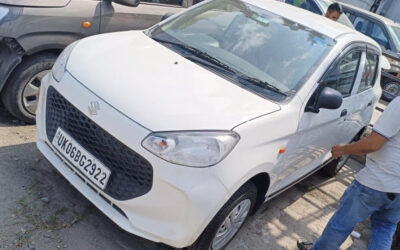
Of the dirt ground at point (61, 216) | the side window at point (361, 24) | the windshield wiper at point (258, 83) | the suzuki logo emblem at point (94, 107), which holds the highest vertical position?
the windshield wiper at point (258, 83)

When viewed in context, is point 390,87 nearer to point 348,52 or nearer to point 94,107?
point 348,52

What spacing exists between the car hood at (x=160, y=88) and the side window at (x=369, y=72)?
175 centimetres

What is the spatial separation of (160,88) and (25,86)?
66.2 inches

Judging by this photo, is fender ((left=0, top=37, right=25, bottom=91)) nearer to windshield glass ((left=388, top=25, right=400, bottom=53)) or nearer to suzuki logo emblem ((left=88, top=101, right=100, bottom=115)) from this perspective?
suzuki logo emblem ((left=88, top=101, right=100, bottom=115))

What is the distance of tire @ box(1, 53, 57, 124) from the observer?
352 centimetres

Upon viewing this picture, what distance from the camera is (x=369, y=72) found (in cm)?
423

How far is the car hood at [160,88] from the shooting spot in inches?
92.7

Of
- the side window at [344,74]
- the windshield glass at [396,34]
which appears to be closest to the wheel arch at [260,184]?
the side window at [344,74]

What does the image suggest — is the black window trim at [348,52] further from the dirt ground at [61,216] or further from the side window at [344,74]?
the dirt ground at [61,216]

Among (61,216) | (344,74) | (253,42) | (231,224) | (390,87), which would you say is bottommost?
(390,87)

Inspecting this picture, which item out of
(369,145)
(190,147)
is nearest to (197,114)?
(190,147)

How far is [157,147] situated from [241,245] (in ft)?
4.56

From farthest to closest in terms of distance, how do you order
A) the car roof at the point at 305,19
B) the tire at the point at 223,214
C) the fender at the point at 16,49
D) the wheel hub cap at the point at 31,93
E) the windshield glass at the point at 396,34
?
the windshield glass at the point at 396,34 → the wheel hub cap at the point at 31,93 → the car roof at the point at 305,19 → the fender at the point at 16,49 → the tire at the point at 223,214

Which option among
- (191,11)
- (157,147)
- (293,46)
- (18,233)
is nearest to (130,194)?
(157,147)
